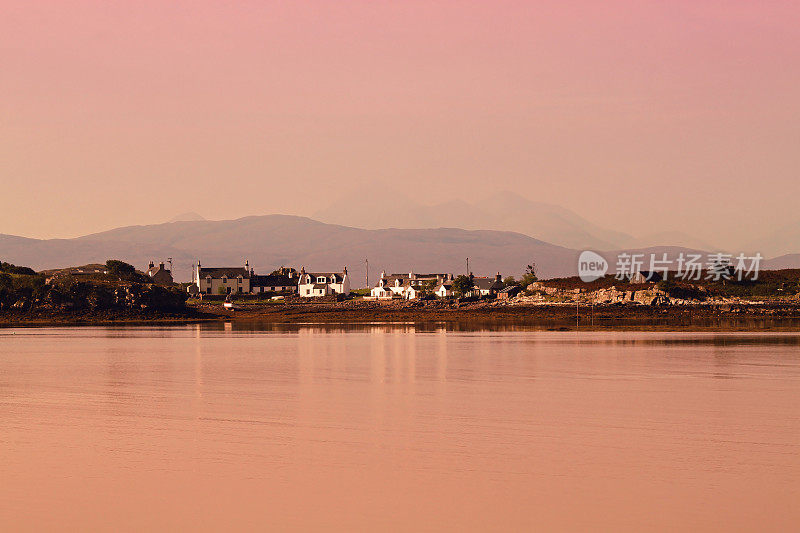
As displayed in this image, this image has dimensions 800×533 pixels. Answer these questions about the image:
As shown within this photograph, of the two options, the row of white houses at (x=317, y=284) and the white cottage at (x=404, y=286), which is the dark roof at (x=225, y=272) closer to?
the row of white houses at (x=317, y=284)

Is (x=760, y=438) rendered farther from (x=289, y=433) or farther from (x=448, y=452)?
(x=289, y=433)

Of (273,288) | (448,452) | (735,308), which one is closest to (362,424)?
(448,452)

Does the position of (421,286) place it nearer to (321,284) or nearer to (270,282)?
(321,284)

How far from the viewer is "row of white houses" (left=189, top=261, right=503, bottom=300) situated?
178 metres

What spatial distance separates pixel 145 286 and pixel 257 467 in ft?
344

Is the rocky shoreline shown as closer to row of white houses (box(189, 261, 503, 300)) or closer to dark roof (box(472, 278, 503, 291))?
dark roof (box(472, 278, 503, 291))

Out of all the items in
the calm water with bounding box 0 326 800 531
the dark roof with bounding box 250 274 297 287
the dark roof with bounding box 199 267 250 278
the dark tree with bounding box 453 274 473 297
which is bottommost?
the calm water with bounding box 0 326 800 531

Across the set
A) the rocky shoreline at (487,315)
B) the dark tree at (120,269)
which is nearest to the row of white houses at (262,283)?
the dark tree at (120,269)

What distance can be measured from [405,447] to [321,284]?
168 m

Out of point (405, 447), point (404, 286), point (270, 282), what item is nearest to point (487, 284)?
point (404, 286)

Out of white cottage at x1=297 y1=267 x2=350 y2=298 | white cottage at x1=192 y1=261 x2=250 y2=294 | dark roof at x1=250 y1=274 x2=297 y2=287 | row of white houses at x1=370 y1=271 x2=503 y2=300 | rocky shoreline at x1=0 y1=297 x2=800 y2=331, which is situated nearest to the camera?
rocky shoreline at x1=0 y1=297 x2=800 y2=331

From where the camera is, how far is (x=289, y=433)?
68.9ft

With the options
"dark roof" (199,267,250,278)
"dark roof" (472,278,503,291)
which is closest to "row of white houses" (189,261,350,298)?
"dark roof" (199,267,250,278)

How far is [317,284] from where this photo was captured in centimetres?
18588
